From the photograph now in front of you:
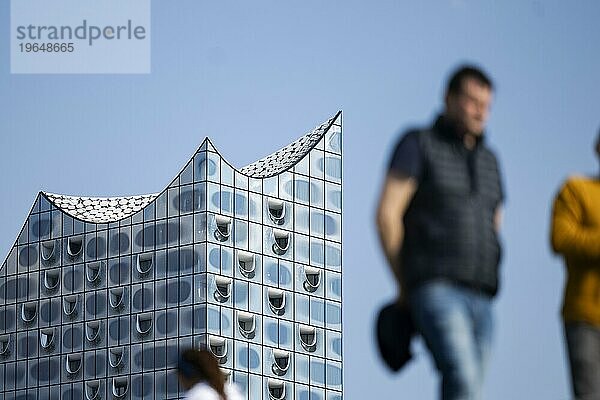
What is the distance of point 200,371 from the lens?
715 centimetres

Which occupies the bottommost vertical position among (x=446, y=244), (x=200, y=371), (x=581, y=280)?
(x=200, y=371)

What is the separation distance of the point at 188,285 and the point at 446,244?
213 feet

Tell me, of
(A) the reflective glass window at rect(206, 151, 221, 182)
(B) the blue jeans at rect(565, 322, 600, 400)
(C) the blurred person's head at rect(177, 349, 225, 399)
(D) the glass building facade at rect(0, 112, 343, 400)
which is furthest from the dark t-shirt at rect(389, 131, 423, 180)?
(A) the reflective glass window at rect(206, 151, 221, 182)

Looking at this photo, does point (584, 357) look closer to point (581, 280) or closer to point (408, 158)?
point (581, 280)

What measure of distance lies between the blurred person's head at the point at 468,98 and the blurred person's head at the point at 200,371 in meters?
1.46

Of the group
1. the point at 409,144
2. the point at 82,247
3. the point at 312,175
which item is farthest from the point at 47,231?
the point at 409,144

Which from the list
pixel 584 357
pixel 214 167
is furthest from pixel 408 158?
pixel 214 167

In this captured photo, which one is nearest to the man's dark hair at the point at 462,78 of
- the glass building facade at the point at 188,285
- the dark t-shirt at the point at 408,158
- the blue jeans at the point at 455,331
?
the dark t-shirt at the point at 408,158

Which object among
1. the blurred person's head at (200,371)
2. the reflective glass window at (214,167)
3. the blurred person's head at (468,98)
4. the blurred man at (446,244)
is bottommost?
the reflective glass window at (214,167)

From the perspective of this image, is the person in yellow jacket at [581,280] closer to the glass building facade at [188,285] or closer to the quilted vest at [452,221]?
the quilted vest at [452,221]

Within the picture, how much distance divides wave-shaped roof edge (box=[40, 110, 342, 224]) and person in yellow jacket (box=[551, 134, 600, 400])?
223ft

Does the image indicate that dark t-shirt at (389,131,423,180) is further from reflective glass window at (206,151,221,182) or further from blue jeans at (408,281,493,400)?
reflective glass window at (206,151,221,182)

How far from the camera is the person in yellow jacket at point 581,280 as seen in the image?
6707 millimetres

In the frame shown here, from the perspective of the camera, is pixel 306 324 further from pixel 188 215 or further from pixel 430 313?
pixel 430 313
